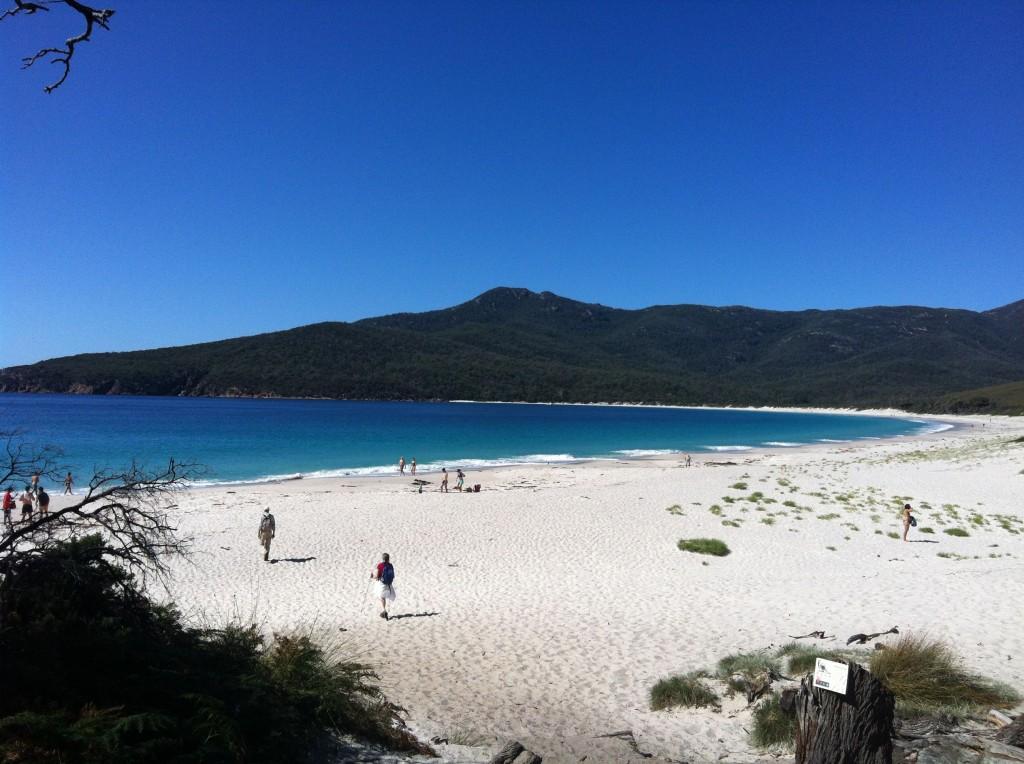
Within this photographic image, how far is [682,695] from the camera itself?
706 centimetres

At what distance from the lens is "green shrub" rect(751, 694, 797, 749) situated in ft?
19.4

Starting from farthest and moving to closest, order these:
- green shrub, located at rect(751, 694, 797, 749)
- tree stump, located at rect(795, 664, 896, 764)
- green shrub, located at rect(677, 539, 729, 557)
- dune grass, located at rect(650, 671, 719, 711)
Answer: green shrub, located at rect(677, 539, 729, 557)
dune grass, located at rect(650, 671, 719, 711)
green shrub, located at rect(751, 694, 797, 749)
tree stump, located at rect(795, 664, 896, 764)

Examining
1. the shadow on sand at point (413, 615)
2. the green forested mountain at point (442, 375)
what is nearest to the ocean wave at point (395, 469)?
the shadow on sand at point (413, 615)

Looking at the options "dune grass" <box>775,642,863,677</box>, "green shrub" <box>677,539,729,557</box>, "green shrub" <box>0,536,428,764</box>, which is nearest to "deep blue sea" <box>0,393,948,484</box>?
"green shrub" <box>677,539,729,557</box>

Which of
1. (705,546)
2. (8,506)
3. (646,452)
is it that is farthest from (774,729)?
(646,452)

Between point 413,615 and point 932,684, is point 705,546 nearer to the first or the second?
point 413,615

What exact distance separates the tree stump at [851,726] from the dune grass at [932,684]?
1.92 m

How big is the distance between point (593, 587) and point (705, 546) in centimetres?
451

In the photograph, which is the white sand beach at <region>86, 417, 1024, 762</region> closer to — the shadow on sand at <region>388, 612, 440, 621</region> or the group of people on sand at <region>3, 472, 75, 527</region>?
the shadow on sand at <region>388, 612, 440, 621</region>

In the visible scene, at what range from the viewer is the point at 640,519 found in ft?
65.9

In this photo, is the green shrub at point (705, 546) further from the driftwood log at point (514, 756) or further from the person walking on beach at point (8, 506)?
the person walking on beach at point (8, 506)

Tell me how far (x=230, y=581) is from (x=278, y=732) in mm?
9486

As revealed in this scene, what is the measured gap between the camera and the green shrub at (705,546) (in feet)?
50.3

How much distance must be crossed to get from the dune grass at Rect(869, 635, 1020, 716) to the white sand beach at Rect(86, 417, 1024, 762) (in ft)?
2.47
